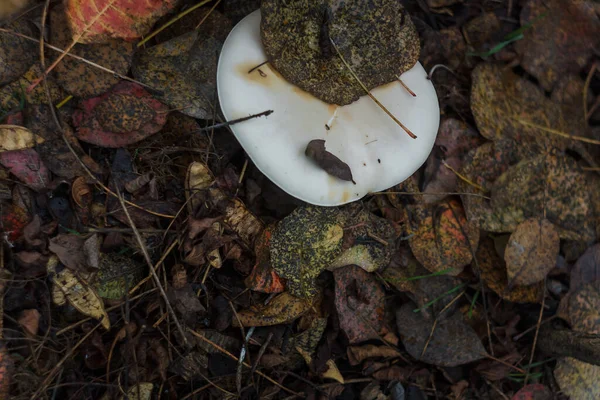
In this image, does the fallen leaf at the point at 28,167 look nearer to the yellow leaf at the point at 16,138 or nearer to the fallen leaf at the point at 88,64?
the yellow leaf at the point at 16,138

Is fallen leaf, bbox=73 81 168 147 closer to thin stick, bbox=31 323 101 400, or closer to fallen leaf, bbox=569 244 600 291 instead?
thin stick, bbox=31 323 101 400

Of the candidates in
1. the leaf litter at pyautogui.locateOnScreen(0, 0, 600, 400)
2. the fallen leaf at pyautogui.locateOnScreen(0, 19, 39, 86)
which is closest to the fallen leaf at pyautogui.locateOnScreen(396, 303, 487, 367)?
the leaf litter at pyautogui.locateOnScreen(0, 0, 600, 400)

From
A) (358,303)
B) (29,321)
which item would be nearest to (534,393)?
(358,303)

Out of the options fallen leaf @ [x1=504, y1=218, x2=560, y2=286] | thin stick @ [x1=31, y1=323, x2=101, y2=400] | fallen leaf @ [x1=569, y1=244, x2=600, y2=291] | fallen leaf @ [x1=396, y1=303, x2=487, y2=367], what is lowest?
fallen leaf @ [x1=569, y1=244, x2=600, y2=291]

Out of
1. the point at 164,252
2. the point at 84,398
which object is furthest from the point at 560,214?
the point at 84,398

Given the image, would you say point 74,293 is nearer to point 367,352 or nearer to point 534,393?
point 367,352
